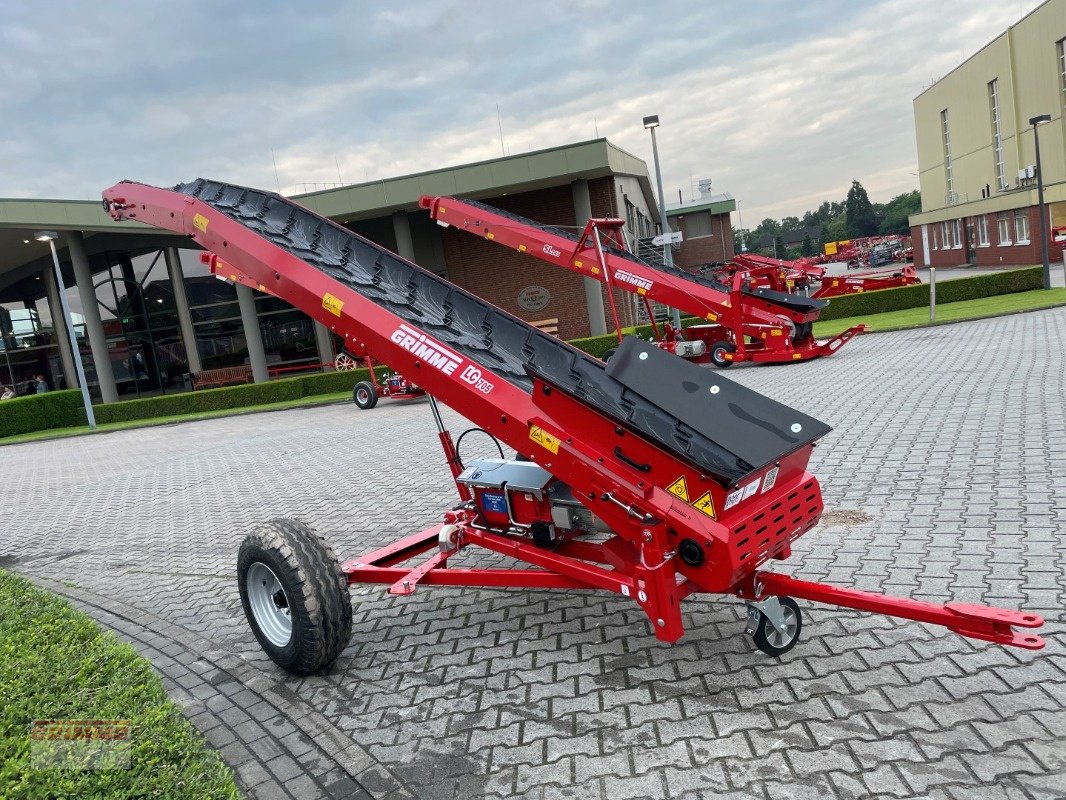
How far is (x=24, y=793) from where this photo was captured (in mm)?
2346

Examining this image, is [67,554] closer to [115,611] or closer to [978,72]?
[115,611]

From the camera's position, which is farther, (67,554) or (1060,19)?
(1060,19)

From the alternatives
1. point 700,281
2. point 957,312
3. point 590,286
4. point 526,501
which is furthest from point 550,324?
point 526,501

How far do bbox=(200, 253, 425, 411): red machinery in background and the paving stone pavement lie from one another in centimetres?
176

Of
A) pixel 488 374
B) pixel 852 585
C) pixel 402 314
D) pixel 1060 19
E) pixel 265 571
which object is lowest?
pixel 852 585

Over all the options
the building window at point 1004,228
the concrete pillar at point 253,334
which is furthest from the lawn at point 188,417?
the building window at point 1004,228

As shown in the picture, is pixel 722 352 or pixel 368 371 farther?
pixel 368 371

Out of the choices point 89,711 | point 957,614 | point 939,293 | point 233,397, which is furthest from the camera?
point 233,397

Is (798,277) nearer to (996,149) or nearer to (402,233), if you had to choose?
(402,233)

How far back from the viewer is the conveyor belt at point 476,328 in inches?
141

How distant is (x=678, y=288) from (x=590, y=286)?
32.0 feet

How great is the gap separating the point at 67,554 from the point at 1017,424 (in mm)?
10379

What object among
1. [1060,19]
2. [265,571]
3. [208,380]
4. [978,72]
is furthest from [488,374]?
[978,72]

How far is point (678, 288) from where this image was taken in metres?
14.4
